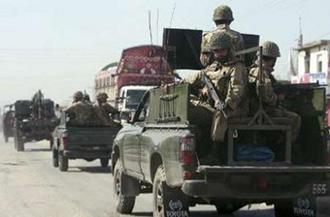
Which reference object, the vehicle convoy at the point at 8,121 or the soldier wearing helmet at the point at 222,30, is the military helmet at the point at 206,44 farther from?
the vehicle convoy at the point at 8,121

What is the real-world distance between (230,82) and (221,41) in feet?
1.79

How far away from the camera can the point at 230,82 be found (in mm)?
8547

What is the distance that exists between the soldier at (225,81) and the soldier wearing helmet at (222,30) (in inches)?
8.9

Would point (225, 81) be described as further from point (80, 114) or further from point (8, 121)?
point (8, 121)

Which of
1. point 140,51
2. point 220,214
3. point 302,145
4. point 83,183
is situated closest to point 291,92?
point 302,145

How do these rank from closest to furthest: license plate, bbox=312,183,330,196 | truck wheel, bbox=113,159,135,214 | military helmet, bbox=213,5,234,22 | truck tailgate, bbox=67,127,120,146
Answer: license plate, bbox=312,183,330,196 < military helmet, bbox=213,5,234,22 < truck wheel, bbox=113,159,135,214 < truck tailgate, bbox=67,127,120,146

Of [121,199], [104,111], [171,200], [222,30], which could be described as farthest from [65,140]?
[171,200]

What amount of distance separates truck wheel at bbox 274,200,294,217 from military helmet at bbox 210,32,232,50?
7.22 feet

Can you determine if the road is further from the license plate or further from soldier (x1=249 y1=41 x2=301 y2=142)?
soldier (x1=249 y1=41 x2=301 y2=142)

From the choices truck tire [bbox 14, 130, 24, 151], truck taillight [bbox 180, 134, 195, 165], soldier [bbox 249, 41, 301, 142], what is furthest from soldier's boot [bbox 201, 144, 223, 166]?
truck tire [bbox 14, 130, 24, 151]

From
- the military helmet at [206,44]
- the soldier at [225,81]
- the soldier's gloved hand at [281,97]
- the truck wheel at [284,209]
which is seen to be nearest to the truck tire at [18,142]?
the truck wheel at [284,209]

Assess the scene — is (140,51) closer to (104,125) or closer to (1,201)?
(104,125)

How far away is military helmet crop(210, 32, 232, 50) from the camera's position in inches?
345

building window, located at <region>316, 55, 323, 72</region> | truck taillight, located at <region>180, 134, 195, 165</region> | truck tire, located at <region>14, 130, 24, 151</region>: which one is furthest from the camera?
building window, located at <region>316, 55, 323, 72</region>
